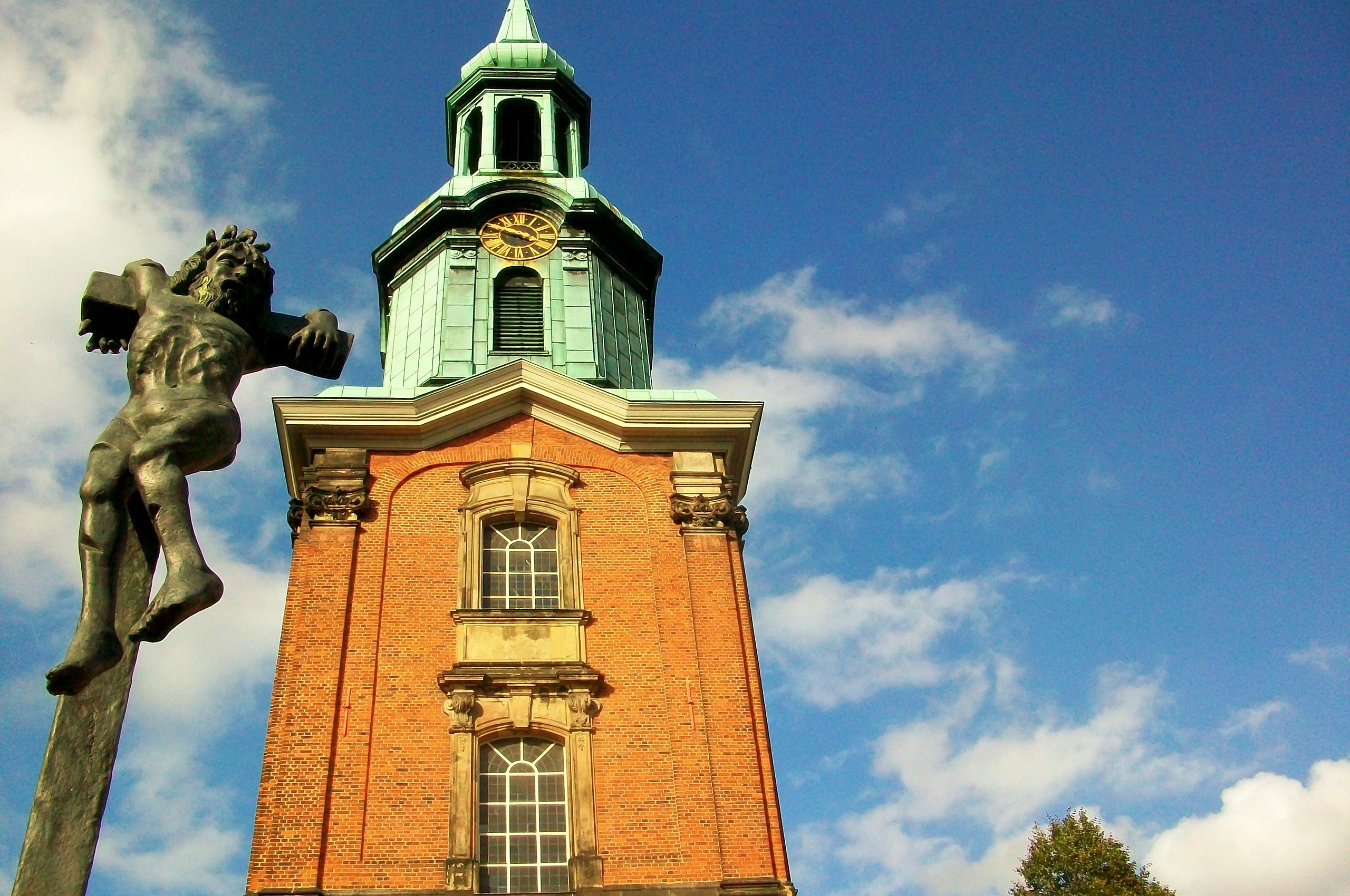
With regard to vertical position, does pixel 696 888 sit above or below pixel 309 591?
below

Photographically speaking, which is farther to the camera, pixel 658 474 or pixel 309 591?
pixel 658 474

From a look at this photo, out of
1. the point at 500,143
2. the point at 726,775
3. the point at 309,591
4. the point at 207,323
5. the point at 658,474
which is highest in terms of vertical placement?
the point at 500,143

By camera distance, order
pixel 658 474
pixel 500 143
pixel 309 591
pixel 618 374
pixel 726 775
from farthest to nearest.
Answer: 1. pixel 500 143
2. pixel 618 374
3. pixel 658 474
4. pixel 309 591
5. pixel 726 775

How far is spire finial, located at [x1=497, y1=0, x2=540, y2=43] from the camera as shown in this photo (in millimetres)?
28719

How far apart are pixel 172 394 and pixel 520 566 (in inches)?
506

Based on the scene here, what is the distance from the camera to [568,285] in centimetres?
2183

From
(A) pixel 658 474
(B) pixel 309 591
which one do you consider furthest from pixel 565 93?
(B) pixel 309 591

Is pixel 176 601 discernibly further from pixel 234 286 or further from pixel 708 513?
pixel 708 513

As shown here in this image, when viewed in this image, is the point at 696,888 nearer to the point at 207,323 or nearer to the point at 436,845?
the point at 436,845

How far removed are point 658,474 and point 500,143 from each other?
34.1 ft

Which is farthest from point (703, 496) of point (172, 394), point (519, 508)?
point (172, 394)

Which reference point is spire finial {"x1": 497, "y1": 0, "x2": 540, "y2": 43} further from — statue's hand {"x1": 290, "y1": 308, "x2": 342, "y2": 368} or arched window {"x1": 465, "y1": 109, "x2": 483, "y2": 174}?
statue's hand {"x1": 290, "y1": 308, "x2": 342, "y2": 368}

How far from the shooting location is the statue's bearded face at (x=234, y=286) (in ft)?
16.5

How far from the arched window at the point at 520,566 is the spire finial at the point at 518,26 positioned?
46.3 feet
